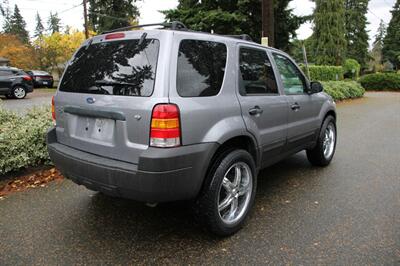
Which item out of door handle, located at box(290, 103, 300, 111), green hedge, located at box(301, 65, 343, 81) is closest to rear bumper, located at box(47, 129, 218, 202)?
door handle, located at box(290, 103, 300, 111)

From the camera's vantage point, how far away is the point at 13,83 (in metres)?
16.4

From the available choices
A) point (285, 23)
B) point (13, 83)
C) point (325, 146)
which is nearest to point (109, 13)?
point (13, 83)

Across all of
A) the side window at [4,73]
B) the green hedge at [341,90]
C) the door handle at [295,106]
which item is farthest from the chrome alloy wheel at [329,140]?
the side window at [4,73]

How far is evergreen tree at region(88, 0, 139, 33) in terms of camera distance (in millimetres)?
33969

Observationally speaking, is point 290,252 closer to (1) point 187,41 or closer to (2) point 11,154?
(1) point 187,41

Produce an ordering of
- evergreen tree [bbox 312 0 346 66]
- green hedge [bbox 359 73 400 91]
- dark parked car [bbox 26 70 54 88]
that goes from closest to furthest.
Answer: dark parked car [bbox 26 70 54 88] < green hedge [bbox 359 73 400 91] < evergreen tree [bbox 312 0 346 66]

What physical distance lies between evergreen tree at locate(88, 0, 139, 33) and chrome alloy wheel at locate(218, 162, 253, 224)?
3325cm

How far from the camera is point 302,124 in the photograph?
14.4 ft

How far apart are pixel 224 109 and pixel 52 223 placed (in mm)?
2121

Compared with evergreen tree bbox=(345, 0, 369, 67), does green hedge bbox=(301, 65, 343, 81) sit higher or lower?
lower

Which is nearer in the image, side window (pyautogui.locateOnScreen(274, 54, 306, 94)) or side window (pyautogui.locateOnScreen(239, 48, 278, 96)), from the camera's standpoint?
side window (pyautogui.locateOnScreen(239, 48, 278, 96))

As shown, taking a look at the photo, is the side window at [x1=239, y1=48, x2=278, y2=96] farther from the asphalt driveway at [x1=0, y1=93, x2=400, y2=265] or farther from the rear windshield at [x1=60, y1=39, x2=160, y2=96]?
the asphalt driveway at [x1=0, y1=93, x2=400, y2=265]

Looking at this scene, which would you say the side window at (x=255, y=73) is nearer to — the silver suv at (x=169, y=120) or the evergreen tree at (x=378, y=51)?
the silver suv at (x=169, y=120)

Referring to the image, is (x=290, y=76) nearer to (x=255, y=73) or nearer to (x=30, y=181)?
(x=255, y=73)
